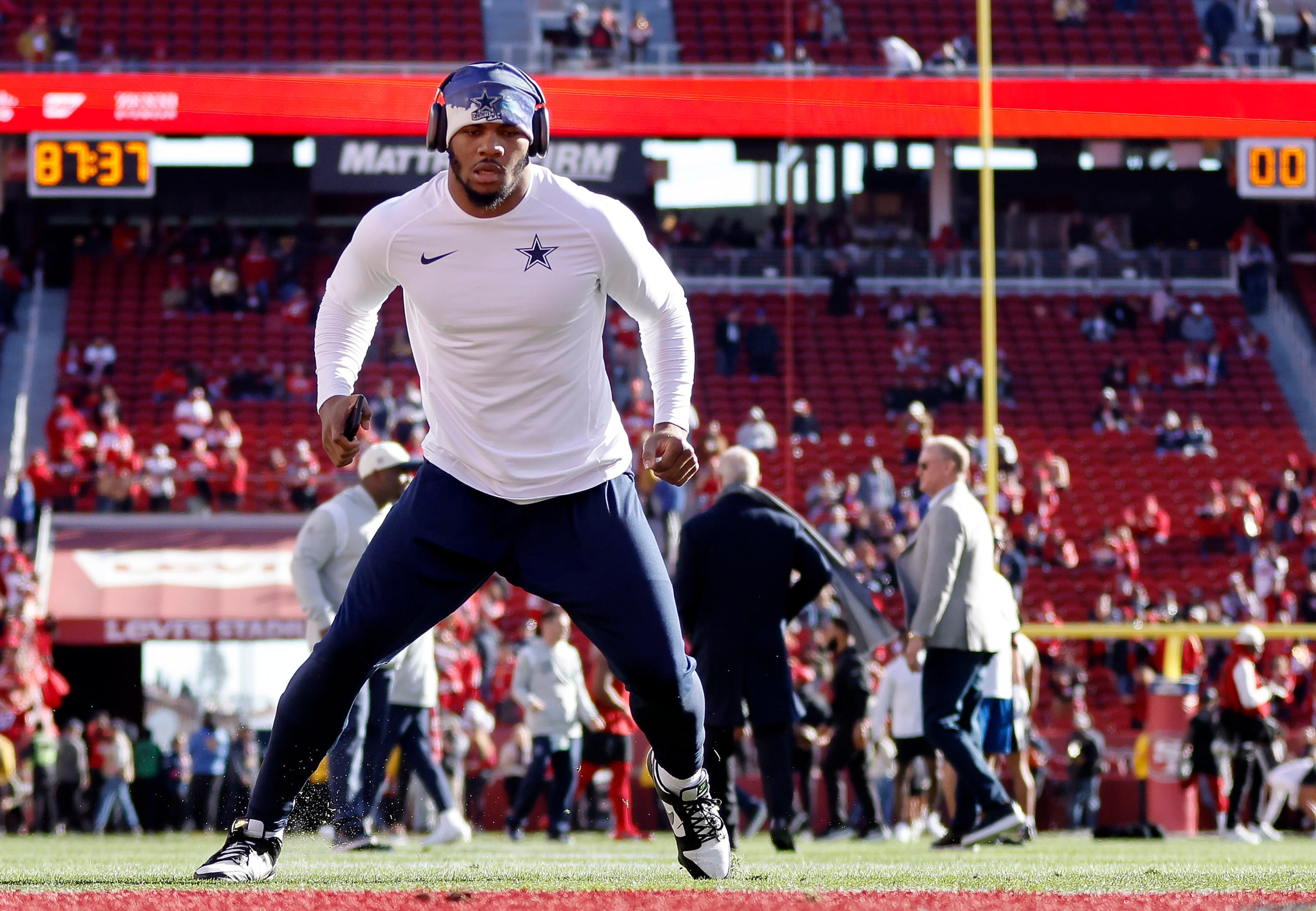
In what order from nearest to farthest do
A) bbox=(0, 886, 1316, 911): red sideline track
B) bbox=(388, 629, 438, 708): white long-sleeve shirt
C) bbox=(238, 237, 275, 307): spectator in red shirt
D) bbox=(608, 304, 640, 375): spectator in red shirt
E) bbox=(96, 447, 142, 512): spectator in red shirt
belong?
bbox=(0, 886, 1316, 911): red sideline track, bbox=(388, 629, 438, 708): white long-sleeve shirt, bbox=(96, 447, 142, 512): spectator in red shirt, bbox=(608, 304, 640, 375): spectator in red shirt, bbox=(238, 237, 275, 307): spectator in red shirt

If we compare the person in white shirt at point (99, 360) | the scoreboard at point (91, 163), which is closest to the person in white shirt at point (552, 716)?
the scoreboard at point (91, 163)

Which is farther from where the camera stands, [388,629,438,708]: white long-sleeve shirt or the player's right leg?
[388,629,438,708]: white long-sleeve shirt

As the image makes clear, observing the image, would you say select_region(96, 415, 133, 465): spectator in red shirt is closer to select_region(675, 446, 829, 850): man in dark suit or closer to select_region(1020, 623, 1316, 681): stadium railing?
select_region(1020, 623, 1316, 681): stadium railing

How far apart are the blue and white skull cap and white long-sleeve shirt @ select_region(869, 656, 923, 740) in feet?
21.9

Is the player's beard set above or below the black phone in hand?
above

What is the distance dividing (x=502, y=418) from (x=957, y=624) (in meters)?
3.76

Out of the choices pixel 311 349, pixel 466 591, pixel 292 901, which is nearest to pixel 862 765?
pixel 466 591

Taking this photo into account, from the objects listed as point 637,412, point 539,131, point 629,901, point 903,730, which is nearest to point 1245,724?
point 903,730

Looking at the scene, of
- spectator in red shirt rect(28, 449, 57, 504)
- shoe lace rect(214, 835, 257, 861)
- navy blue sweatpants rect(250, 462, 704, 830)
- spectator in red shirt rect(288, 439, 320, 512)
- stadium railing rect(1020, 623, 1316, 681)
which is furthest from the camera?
spectator in red shirt rect(288, 439, 320, 512)

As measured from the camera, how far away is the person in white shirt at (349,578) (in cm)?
786

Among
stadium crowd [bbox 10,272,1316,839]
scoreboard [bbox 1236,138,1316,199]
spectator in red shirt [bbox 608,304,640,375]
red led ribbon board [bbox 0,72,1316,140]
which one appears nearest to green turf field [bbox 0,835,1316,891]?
stadium crowd [bbox 10,272,1316,839]

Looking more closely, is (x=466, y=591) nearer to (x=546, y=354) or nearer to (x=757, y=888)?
(x=546, y=354)

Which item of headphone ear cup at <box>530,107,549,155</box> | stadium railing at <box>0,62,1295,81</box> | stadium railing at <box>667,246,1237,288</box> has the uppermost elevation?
stadium railing at <box>0,62,1295,81</box>

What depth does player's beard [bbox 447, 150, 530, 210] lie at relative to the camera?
13.6 feet
